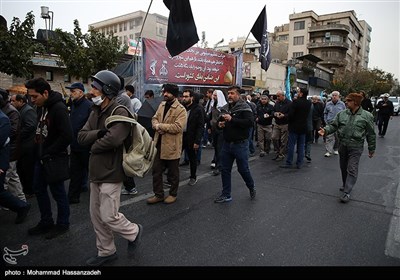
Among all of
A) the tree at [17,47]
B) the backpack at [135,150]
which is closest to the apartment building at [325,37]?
the tree at [17,47]

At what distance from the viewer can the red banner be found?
29.8 feet

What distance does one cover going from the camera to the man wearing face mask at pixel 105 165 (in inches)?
106

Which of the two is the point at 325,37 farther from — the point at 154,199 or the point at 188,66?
the point at 154,199

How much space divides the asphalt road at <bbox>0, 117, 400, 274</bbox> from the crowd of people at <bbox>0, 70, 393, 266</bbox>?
0.71 ft

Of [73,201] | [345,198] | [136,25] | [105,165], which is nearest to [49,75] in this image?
[73,201]

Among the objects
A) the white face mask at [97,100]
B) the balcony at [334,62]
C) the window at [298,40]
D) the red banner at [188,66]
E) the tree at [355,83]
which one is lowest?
the white face mask at [97,100]

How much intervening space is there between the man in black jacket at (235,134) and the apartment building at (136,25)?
238 ft

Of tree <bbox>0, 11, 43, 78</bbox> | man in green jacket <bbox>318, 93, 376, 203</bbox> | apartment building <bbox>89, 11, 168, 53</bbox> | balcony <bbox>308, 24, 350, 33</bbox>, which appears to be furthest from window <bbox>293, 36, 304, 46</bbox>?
man in green jacket <bbox>318, 93, 376, 203</bbox>

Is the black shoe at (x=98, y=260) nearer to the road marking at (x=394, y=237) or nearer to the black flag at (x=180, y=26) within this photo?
the road marking at (x=394, y=237)

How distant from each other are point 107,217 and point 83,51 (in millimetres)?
12384

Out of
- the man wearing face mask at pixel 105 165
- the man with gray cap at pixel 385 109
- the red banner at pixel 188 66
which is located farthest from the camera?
the man with gray cap at pixel 385 109

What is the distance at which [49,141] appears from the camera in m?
3.29

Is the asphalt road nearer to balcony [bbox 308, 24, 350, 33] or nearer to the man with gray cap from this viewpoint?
the man with gray cap

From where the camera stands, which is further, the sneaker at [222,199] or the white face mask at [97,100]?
the sneaker at [222,199]
